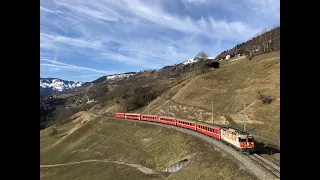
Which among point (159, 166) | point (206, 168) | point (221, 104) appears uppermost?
point (221, 104)

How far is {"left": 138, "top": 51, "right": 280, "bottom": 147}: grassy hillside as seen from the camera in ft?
237

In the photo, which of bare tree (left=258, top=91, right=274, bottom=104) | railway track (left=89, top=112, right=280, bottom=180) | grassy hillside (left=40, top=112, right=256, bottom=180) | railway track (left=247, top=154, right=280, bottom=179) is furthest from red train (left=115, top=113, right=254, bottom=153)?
bare tree (left=258, top=91, right=274, bottom=104)

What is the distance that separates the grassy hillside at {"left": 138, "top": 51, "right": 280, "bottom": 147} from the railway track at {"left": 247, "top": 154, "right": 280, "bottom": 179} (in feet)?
55.6

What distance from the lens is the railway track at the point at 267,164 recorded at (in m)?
31.8

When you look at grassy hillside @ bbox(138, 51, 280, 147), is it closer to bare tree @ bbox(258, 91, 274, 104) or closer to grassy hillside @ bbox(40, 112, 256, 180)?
bare tree @ bbox(258, 91, 274, 104)

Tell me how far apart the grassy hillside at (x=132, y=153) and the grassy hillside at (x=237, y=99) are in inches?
619

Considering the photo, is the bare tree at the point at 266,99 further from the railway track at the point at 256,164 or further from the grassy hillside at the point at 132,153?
the railway track at the point at 256,164

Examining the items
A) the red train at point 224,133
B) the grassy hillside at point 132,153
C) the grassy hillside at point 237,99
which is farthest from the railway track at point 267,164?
the grassy hillside at point 237,99
